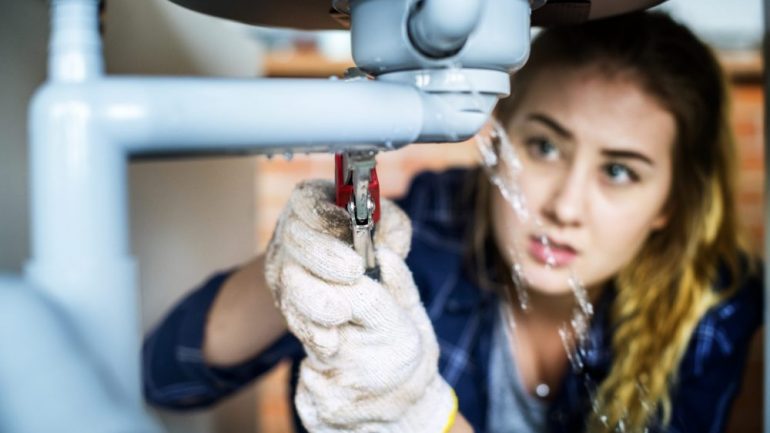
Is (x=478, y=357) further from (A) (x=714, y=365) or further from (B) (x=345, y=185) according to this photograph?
(B) (x=345, y=185)

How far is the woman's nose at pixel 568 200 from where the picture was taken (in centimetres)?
78

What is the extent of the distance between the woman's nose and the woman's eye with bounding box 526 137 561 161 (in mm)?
34

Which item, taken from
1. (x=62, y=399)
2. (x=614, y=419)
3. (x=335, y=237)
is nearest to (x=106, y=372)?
(x=62, y=399)

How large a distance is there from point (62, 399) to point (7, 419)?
0.02m

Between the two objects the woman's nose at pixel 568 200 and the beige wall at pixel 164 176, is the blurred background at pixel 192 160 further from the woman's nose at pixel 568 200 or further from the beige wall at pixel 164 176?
the woman's nose at pixel 568 200

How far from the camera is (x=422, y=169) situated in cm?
168

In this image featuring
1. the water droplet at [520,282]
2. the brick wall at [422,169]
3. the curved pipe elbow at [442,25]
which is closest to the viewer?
the curved pipe elbow at [442,25]

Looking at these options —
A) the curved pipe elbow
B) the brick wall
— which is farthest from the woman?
the brick wall

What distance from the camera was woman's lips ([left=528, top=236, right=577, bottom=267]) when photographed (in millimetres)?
810

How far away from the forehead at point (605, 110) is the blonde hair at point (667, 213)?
0.04ft

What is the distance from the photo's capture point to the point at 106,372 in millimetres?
266

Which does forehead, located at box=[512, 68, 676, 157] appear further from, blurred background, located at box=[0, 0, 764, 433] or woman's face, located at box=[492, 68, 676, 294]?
blurred background, located at box=[0, 0, 764, 433]

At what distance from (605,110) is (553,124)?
59 millimetres

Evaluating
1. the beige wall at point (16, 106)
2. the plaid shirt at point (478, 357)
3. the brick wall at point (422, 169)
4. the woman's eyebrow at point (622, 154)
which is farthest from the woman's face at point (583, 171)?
the brick wall at point (422, 169)
